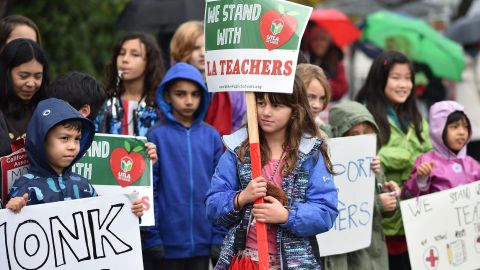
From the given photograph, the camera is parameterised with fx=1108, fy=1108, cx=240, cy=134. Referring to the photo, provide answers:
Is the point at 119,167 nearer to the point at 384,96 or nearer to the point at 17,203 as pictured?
the point at 17,203

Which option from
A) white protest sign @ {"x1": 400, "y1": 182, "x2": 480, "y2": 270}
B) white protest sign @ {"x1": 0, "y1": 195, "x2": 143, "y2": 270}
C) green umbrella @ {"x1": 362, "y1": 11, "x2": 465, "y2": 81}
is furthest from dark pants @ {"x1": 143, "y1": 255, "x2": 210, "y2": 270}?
green umbrella @ {"x1": 362, "y1": 11, "x2": 465, "y2": 81}

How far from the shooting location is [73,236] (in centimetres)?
579

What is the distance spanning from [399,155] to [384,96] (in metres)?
0.55

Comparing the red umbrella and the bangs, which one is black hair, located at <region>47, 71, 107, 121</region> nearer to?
the bangs

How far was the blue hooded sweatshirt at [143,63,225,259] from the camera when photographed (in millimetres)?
7012

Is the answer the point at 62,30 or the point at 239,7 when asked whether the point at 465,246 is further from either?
the point at 62,30

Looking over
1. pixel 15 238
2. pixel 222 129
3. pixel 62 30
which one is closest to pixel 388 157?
pixel 222 129

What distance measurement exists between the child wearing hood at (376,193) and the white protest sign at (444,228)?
0.61 feet

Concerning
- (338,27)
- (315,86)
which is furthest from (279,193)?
(338,27)

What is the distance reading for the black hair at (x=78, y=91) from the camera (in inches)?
261

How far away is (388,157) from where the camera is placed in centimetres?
789

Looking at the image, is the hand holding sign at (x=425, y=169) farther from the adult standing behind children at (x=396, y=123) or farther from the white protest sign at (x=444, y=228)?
the adult standing behind children at (x=396, y=123)

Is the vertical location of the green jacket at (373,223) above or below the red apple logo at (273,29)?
below

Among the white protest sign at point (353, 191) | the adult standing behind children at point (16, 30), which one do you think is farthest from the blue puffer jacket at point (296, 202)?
the adult standing behind children at point (16, 30)
